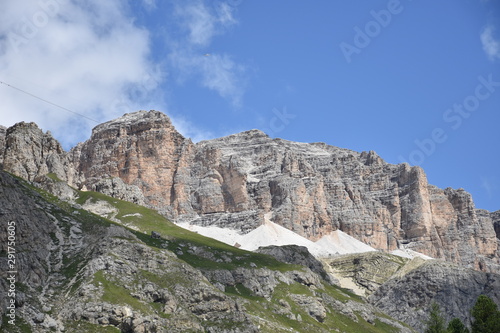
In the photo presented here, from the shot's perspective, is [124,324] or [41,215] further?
[41,215]

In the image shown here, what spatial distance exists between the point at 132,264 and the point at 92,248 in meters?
10.6

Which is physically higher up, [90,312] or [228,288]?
[228,288]

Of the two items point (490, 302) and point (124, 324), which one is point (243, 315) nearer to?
point (124, 324)

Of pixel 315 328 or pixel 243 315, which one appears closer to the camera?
pixel 243 315

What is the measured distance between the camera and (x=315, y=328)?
17075cm

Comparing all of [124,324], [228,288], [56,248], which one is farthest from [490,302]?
[56,248]

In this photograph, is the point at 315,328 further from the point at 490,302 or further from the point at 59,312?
the point at 59,312

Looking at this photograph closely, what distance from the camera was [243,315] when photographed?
146375mm

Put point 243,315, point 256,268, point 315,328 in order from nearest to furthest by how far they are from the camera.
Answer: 1. point 243,315
2. point 315,328
3. point 256,268

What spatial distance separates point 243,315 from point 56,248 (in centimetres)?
4520

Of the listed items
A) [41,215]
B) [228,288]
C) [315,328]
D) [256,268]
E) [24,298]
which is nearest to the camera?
[24,298]

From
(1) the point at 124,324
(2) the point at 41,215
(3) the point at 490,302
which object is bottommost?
(1) the point at 124,324

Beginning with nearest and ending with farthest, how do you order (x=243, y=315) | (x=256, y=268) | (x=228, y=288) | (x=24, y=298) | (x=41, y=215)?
(x=24, y=298) < (x=243, y=315) < (x=41, y=215) < (x=228, y=288) < (x=256, y=268)

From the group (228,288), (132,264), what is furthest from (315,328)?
(132,264)
